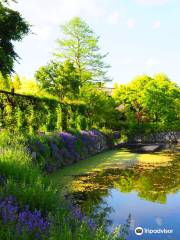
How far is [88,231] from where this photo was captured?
220 inches

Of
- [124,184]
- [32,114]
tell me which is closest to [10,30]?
[32,114]

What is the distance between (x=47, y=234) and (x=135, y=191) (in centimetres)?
765

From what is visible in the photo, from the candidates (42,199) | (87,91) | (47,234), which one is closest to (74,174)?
(42,199)

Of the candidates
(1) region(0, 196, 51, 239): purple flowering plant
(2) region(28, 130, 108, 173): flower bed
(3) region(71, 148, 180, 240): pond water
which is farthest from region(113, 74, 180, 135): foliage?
(1) region(0, 196, 51, 239): purple flowering plant

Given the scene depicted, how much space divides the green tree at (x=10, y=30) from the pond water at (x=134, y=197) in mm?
7695

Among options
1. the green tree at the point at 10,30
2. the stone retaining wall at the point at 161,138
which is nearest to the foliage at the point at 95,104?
the stone retaining wall at the point at 161,138

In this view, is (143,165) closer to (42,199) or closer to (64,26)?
(42,199)

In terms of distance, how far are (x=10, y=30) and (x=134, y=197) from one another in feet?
39.9

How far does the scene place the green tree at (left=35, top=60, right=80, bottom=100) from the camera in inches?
1499

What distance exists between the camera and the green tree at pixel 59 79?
38062 mm

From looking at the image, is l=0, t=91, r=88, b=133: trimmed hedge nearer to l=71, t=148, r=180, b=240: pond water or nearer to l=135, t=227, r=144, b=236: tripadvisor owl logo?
l=71, t=148, r=180, b=240: pond water

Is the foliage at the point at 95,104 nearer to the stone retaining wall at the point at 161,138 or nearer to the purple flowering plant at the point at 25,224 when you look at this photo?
the stone retaining wall at the point at 161,138

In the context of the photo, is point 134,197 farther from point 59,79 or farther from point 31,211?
point 59,79

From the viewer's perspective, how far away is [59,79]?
126 ft
